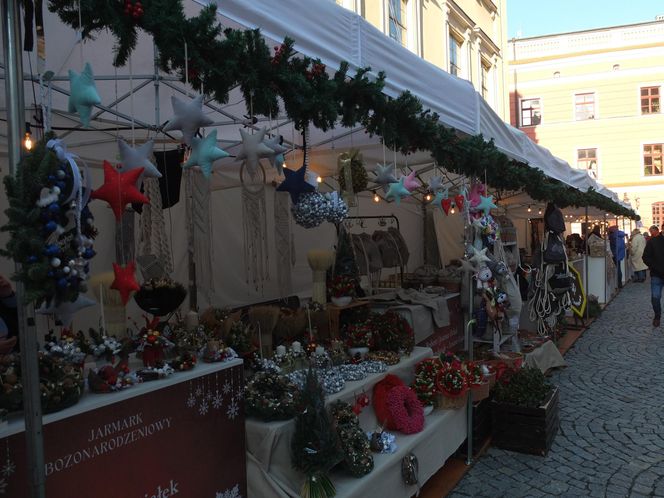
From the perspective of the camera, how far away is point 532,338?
22.0 feet

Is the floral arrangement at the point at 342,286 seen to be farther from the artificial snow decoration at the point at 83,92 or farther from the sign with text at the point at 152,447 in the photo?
the artificial snow decoration at the point at 83,92

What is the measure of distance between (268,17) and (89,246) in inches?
60.5

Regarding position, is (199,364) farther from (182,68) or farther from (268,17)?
(268,17)

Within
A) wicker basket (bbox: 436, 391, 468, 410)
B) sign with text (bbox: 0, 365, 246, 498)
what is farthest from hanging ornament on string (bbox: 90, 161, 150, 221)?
wicker basket (bbox: 436, 391, 468, 410)

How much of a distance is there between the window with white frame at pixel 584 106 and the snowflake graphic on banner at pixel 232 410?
90.2 feet

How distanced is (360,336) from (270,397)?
1443mm

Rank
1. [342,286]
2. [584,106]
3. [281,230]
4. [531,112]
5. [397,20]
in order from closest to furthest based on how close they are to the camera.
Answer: [342,286] < [281,230] < [397,20] < [584,106] < [531,112]

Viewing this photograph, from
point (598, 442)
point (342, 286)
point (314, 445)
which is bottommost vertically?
point (598, 442)

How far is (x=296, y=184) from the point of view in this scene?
3.09 m

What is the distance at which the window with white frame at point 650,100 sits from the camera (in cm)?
2433

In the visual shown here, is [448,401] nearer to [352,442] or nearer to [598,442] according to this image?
[352,442]

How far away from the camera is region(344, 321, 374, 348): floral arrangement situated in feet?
12.9

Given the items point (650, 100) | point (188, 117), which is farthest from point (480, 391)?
point (650, 100)

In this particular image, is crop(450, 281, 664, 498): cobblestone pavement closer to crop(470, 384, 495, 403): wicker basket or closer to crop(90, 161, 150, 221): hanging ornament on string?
crop(470, 384, 495, 403): wicker basket
